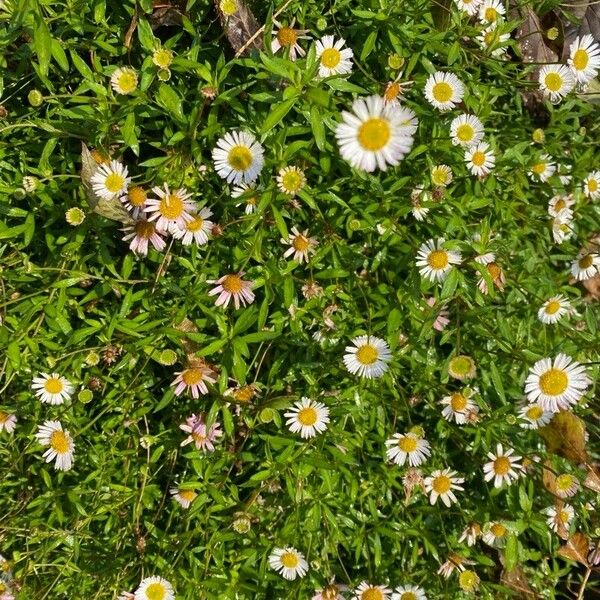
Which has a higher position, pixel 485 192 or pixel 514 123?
pixel 514 123

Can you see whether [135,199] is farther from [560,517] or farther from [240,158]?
[560,517]

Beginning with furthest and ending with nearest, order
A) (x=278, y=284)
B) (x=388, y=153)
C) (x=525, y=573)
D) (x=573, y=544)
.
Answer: (x=525, y=573), (x=573, y=544), (x=278, y=284), (x=388, y=153)

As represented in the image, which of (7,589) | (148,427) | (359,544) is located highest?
(148,427)

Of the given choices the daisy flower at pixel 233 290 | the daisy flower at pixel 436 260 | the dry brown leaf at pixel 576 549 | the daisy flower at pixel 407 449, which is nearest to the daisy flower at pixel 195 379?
the daisy flower at pixel 233 290

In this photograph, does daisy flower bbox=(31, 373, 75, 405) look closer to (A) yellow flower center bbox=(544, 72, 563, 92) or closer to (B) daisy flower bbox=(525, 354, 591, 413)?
(B) daisy flower bbox=(525, 354, 591, 413)

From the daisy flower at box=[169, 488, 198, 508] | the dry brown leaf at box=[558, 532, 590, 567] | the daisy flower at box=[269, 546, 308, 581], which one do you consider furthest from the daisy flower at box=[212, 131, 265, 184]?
the dry brown leaf at box=[558, 532, 590, 567]

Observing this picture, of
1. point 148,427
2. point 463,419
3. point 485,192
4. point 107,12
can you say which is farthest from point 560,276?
point 107,12

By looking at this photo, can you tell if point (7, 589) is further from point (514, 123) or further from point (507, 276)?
point (514, 123)

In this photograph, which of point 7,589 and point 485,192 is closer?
point 7,589

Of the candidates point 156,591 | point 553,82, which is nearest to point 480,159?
point 553,82
